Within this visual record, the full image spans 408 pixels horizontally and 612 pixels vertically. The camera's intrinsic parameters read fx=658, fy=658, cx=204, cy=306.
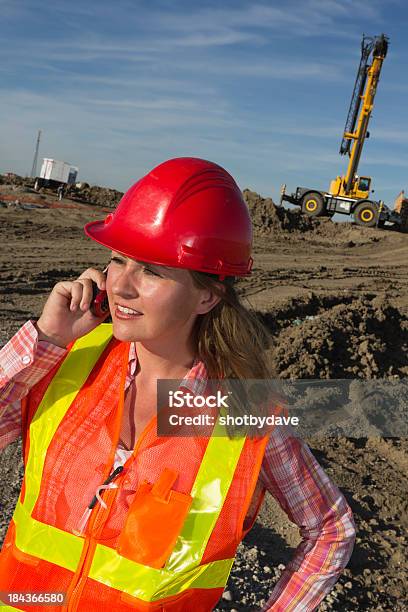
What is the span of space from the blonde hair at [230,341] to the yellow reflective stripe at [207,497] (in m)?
0.19

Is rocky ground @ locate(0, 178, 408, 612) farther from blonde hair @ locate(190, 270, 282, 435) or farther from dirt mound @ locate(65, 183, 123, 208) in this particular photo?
dirt mound @ locate(65, 183, 123, 208)

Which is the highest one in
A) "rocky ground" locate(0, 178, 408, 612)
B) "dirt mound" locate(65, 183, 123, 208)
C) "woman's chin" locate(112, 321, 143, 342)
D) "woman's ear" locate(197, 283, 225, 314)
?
"dirt mound" locate(65, 183, 123, 208)

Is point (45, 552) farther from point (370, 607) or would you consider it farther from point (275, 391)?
point (370, 607)

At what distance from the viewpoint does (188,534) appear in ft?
5.48

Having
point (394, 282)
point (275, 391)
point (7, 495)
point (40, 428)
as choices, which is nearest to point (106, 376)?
point (40, 428)

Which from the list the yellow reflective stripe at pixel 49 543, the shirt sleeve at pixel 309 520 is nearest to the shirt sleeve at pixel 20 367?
the yellow reflective stripe at pixel 49 543

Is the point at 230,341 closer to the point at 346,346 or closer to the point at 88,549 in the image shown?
the point at 88,549

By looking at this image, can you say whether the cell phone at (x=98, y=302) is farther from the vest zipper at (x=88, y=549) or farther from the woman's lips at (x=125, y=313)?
the vest zipper at (x=88, y=549)

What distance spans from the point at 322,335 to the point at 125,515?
6.84 m

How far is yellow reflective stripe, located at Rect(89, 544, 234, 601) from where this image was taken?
5.37 feet

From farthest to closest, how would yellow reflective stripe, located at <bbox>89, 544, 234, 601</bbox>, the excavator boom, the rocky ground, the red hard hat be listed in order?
1. the excavator boom
2. the rocky ground
3. the red hard hat
4. yellow reflective stripe, located at <bbox>89, 544, 234, 601</bbox>

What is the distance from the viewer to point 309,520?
179 centimetres

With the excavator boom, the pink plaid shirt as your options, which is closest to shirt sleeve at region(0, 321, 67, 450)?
the pink plaid shirt

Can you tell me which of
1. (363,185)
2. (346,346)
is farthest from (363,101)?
(346,346)
